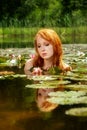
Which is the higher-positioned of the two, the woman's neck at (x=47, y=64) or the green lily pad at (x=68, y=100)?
the green lily pad at (x=68, y=100)

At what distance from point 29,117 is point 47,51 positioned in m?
1.98

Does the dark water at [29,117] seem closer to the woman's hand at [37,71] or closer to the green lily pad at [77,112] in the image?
the green lily pad at [77,112]

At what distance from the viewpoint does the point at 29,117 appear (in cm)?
239

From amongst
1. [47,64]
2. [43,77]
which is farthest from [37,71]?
[43,77]

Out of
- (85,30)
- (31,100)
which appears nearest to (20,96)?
(31,100)

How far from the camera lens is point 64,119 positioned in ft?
7.63

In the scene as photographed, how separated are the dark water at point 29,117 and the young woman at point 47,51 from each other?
123cm

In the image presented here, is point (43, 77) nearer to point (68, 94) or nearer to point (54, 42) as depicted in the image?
point (54, 42)

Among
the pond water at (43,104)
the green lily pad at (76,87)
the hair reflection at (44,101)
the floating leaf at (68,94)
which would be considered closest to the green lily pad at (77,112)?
the pond water at (43,104)

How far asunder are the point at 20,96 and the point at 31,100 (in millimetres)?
190

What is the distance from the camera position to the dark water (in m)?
2.17

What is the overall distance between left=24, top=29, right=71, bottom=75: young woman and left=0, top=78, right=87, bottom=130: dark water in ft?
4.05

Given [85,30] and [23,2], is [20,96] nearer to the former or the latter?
[85,30]

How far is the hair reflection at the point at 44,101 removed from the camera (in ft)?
8.62
